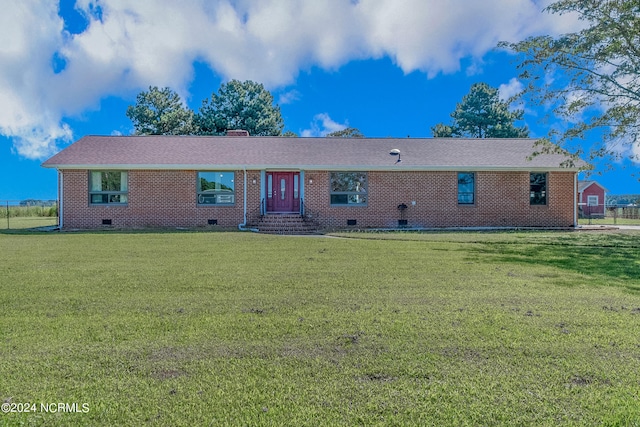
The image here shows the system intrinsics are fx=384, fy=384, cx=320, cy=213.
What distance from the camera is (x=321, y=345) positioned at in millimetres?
3328

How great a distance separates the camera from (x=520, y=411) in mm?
2342

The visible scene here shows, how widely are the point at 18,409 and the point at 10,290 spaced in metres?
3.70

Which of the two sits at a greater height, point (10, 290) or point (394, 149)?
point (394, 149)

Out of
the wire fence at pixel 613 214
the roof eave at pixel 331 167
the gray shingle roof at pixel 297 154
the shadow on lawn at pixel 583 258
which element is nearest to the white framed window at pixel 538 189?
the roof eave at pixel 331 167

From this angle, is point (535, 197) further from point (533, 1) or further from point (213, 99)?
point (213, 99)

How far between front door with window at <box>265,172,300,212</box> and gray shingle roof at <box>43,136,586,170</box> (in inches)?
27.4

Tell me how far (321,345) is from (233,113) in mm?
35103

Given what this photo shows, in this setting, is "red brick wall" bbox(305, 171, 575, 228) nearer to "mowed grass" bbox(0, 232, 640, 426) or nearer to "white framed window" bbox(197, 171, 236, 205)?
"white framed window" bbox(197, 171, 236, 205)

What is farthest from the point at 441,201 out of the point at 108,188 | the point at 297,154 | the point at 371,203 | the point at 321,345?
the point at 321,345

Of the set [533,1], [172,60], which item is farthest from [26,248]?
[533,1]

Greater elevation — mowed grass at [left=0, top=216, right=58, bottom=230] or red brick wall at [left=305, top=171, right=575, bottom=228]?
red brick wall at [left=305, top=171, right=575, bottom=228]

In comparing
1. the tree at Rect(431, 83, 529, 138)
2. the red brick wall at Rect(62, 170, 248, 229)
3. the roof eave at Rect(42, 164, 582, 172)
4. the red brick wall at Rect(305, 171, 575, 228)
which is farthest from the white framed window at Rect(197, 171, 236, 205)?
the tree at Rect(431, 83, 529, 138)

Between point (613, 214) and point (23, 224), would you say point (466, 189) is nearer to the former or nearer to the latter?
point (23, 224)

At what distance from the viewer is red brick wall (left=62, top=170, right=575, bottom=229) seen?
54.2 feet
